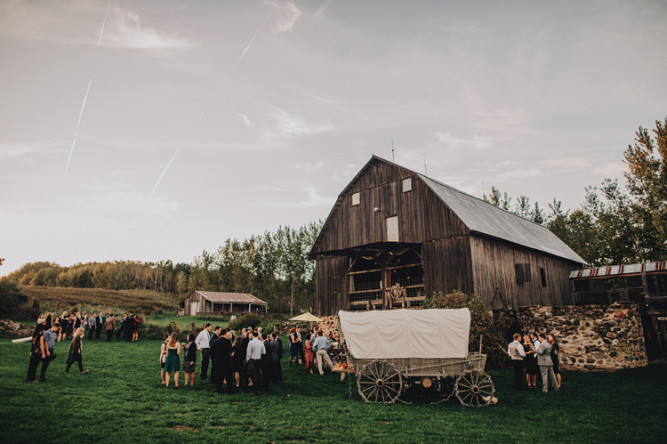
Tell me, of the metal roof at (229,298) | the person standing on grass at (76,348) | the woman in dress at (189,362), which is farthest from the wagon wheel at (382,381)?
the metal roof at (229,298)

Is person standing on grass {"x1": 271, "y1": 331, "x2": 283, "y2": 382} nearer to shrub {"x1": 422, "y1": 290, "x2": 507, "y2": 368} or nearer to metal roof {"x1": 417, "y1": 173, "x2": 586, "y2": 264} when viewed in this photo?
shrub {"x1": 422, "y1": 290, "x2": 507, "y2": 368}

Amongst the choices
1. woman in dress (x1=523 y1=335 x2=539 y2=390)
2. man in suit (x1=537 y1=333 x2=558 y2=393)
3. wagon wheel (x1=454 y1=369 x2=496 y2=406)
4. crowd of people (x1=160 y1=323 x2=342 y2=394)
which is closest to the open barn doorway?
woman in dress (x1=523 y1=335 x2=539 y2=390)

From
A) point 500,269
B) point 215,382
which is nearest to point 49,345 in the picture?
point 215,382

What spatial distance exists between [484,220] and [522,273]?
394 centimetres

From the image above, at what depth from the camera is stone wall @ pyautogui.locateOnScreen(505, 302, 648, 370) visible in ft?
53.2

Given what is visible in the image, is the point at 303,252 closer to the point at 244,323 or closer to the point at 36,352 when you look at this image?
the point at 244,323

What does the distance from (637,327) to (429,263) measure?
962cm

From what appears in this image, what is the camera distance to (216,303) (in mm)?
56344

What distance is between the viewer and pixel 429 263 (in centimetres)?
2245

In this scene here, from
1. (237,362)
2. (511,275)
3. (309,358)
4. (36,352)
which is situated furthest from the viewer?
(511,275)

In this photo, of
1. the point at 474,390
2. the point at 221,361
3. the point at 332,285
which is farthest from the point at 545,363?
the point at 332,285

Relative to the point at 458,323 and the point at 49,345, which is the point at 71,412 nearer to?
the point at 49,345

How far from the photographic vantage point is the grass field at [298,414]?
320 inches

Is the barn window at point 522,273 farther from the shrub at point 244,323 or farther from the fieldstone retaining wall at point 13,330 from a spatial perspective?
the fieldstone retaining wall at point 13,330
